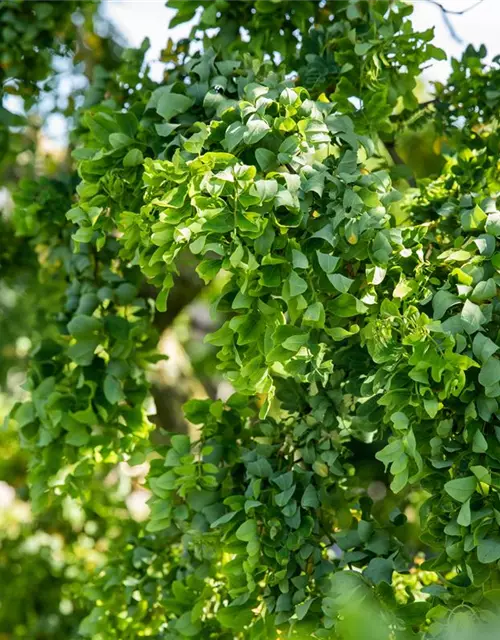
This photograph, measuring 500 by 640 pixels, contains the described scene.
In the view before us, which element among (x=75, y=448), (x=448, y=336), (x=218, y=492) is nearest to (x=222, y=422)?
(x=218, y=492)

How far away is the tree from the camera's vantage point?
3.37ft

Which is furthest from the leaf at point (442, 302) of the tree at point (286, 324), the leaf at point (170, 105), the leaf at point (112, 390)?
the leaf at point (112, 390)

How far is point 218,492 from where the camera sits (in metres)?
1.35

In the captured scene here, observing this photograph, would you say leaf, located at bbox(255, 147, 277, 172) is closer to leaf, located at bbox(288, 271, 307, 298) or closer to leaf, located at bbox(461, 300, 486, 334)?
leaf, located at bbox(288, 271, 307, 298)

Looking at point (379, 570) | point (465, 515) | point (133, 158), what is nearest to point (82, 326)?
point (133, 158)

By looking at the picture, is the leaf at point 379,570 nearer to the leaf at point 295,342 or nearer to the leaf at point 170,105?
the leaf at point 295,342

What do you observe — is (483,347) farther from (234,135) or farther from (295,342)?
(234,135)

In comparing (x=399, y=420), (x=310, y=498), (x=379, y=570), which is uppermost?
(x=399, y=420)

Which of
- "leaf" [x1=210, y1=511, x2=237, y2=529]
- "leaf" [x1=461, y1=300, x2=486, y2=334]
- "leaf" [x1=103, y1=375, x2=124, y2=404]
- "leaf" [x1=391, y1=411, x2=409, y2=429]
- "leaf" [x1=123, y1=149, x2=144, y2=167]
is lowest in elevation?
"leaf" [x1=210, y1=511, x2=237, y2=529]

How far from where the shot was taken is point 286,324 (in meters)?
1.05

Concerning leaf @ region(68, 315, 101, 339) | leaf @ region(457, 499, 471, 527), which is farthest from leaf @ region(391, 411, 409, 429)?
leaf @ region(68, 315, 101, 339)

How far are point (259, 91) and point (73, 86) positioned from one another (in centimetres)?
136

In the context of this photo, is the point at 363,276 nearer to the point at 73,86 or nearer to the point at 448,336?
the point at 448,336

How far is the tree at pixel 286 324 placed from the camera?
1028 millimetres
